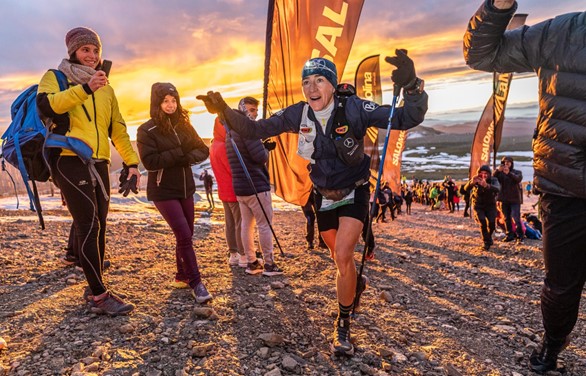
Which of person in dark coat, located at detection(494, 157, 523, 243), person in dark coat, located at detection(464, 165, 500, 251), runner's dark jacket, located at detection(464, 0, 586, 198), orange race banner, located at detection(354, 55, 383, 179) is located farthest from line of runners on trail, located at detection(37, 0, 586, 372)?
orange race banner, located at detection(354, 55, 383, 179)

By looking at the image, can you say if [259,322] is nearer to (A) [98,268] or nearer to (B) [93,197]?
(A) [98,268]

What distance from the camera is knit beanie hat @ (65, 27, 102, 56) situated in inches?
144

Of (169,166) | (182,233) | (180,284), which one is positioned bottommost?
(180,284)

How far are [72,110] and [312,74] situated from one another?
2.37m

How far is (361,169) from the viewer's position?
3.54 metres

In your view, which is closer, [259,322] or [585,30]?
[585,30]

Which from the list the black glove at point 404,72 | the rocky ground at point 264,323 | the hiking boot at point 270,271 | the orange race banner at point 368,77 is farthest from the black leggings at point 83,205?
the orange race banner at point 368,77

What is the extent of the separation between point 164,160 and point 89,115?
0.90 m

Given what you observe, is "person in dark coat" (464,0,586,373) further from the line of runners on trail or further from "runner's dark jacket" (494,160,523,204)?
"runner's dark jacket" (494,160,523,204)

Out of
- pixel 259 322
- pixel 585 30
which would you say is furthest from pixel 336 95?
pixel 259 322

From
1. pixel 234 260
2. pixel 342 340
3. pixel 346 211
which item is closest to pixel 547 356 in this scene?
pixel 342 340

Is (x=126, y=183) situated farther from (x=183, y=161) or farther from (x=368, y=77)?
(x=368, y=77)

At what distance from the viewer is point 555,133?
2.84 meters

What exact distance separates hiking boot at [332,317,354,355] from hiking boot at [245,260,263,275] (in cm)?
257
